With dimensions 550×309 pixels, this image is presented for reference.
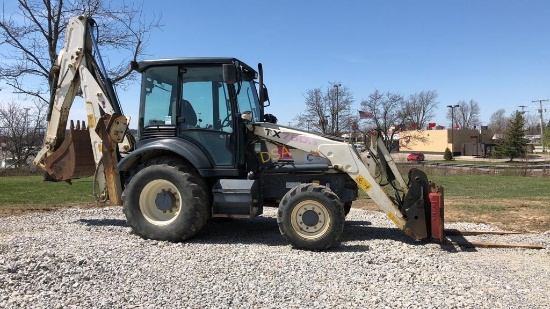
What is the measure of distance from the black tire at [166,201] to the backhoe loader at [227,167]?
0.01 meters

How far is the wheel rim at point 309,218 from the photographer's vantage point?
6.26 metres

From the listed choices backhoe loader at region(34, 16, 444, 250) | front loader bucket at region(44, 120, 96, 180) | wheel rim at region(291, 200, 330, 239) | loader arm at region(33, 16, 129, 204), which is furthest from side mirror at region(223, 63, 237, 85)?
front loader bucket at region(44, 120, 96, 180)

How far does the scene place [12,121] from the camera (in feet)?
121

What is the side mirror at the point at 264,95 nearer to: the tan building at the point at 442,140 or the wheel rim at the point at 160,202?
the wheel rim at the point at 160,202

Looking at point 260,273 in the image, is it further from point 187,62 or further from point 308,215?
point 187,62

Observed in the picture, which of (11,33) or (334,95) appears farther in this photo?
(334,95)

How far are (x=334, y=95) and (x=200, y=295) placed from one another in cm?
4330

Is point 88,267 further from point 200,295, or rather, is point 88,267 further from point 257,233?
point 257,233

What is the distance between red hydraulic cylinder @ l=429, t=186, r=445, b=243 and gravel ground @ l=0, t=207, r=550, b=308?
19cm

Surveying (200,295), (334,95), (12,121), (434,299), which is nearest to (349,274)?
(434,299)

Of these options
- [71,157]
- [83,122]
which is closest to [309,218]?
[71,157]

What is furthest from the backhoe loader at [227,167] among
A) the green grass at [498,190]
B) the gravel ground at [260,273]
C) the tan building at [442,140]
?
the tan building at [442,140]

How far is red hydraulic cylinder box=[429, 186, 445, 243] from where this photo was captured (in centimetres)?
627

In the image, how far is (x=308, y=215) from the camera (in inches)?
248
